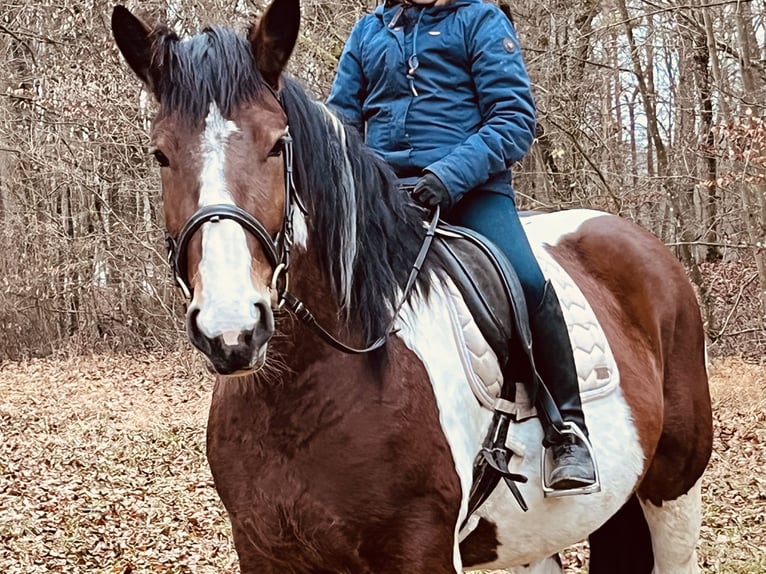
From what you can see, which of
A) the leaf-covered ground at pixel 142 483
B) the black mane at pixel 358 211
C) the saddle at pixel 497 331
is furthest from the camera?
the leaf-covered ground at pixel 142 483

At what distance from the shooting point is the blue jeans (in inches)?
128

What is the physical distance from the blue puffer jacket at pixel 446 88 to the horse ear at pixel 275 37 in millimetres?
872

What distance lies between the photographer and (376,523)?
8.43 ft

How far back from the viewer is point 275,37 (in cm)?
242

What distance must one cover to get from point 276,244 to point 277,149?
249 millimetres

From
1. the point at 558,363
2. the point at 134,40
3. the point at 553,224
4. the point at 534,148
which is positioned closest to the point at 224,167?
the point at 134,40

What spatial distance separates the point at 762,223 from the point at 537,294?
880 cm

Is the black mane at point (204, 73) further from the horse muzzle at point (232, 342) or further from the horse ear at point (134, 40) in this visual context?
the horse muzzle at point (232, 342)

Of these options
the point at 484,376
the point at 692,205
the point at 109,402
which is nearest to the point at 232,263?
the point at 484,376

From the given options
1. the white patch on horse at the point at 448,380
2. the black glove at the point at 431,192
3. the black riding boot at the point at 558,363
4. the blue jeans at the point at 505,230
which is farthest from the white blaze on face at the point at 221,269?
the black riding boot at the point at 558,363

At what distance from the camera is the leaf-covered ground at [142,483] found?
642 centimetres

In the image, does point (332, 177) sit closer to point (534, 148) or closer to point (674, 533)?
point (674, 533)

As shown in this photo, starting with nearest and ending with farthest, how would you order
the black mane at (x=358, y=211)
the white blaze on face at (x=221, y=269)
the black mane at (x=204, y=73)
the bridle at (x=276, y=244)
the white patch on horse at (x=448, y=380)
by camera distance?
the white blaze on face at (x=221, y=269)
the bridle at (x=276, y=244)
the black mane at (x=204, y=73)
the black mane at (x=358, y=211)
the white patch on horse at (x=448, y=380)

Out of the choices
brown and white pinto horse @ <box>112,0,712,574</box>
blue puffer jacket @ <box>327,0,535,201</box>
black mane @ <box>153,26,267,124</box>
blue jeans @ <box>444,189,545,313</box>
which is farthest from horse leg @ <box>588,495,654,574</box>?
black mane @ <box>153,26,267,124</box>
